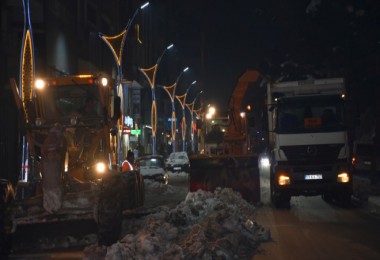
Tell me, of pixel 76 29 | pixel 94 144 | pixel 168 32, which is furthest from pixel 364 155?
pixel 168 32

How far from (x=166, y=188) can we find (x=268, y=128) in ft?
29.6

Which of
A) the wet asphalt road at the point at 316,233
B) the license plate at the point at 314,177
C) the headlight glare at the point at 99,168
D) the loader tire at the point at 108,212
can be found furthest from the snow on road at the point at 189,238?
the license plate at the point at 314,177

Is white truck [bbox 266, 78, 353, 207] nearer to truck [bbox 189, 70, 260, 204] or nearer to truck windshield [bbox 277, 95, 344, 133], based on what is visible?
truck windshield [bbox 277, 95, 344, 133]

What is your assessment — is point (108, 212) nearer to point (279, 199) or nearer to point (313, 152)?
point (279, 199)

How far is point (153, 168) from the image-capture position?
2900cm

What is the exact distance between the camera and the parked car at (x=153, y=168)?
94.6 feet

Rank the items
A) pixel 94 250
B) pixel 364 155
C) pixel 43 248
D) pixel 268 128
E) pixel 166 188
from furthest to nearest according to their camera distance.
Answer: pixel 364 155 → pixel 166 188 → pixel 268 128 → pixel 43 248 → pixel 94 250

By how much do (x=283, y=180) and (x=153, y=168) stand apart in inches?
502

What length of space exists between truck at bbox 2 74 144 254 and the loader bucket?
6.01 m

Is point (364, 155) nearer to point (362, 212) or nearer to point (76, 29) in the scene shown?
point (362, 212)

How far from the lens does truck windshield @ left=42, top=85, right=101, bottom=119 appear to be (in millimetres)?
12102

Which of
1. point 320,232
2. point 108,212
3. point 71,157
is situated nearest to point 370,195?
point 320,232

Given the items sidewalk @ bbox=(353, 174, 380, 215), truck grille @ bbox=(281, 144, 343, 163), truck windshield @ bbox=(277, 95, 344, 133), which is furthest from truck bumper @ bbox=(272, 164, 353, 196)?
truck windshield @ bbox=(277, 95, 344, 133)

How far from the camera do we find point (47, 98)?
12.2 meters
